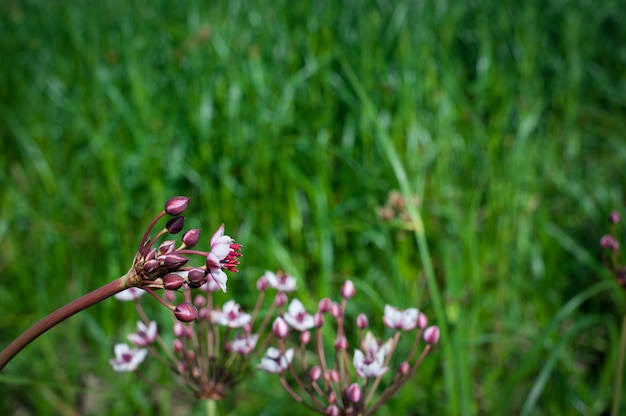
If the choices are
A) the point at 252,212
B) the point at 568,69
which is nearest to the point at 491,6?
the point at 568,69

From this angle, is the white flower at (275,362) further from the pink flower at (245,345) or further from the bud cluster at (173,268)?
the bud cluster at (173,268)

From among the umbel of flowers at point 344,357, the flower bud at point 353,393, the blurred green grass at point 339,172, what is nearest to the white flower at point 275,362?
the umbel of flowers at point 344,357

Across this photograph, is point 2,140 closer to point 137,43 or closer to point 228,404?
point 137,43

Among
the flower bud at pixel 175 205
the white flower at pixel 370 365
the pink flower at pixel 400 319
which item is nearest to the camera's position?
the flower bud at pixel 175 205

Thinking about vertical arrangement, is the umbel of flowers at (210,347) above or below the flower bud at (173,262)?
below

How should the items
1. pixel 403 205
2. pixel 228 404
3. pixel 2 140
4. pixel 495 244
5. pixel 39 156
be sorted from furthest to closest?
pixel 2 140
pixel 39 156
pixel 495 244
pixel 228 404
pixel 403 205
